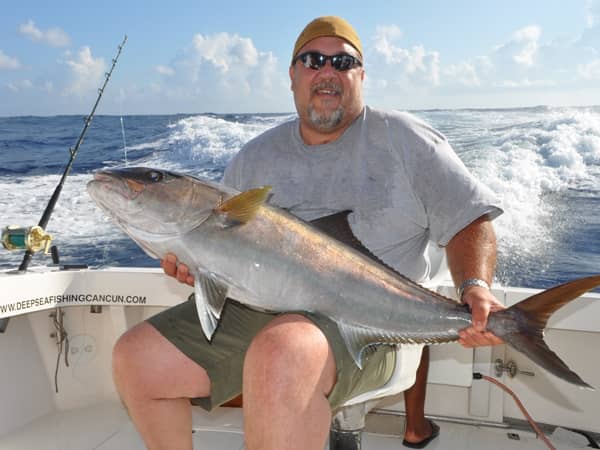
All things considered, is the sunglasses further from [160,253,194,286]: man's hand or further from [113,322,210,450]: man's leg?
[113,322,210,450]: man's leg

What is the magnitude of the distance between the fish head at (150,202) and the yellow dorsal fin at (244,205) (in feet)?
0.18

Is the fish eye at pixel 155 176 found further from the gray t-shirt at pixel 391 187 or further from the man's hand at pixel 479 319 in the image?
the man's hand at pixel 479 319

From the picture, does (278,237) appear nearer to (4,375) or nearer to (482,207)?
(482,207)

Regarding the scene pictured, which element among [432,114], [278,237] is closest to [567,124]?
[432,114]

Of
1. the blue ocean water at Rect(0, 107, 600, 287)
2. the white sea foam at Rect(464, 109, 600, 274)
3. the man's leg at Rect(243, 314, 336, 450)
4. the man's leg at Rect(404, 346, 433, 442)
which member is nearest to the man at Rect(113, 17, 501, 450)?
the man's leg at Rect(243, 314, 336, 450)

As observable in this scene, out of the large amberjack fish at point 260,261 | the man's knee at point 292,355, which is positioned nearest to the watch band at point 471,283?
the large amberjack fish at point 260,261

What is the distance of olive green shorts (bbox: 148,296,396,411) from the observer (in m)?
1.67

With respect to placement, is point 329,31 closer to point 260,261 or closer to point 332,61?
point 332,61

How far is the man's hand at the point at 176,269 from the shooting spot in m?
1.74

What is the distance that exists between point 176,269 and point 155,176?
0.93 feet

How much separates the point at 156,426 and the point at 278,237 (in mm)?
724

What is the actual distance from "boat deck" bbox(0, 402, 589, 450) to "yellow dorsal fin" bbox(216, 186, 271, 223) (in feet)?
4.50

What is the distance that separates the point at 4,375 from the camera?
2732mm

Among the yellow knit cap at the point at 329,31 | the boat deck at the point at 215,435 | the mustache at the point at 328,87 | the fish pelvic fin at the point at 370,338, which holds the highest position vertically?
the yellow knit cap at the point at 329,31
